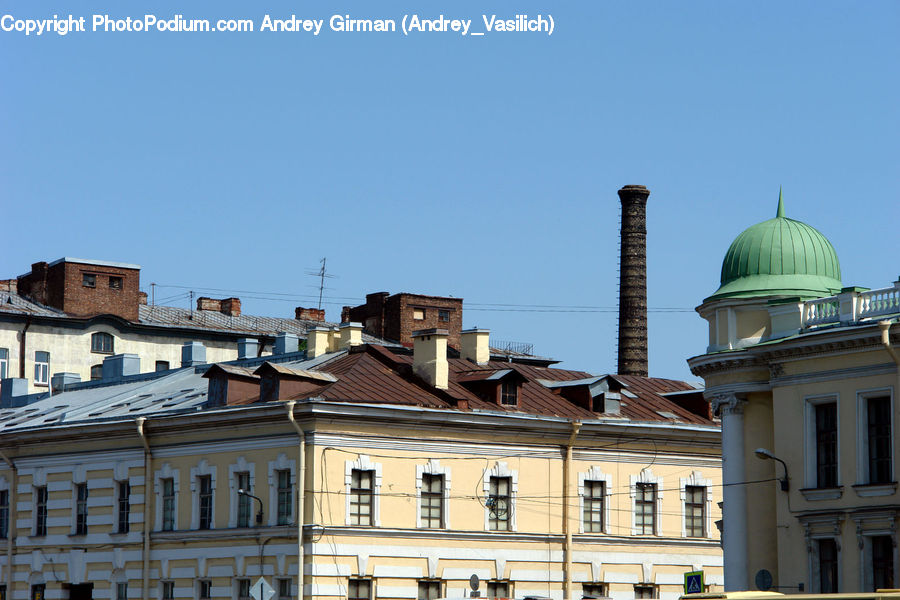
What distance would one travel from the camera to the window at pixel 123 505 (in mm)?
56156

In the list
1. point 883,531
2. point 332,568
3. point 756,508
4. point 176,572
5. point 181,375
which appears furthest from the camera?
point 181,375

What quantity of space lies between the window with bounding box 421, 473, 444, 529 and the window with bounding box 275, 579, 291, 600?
4608 mm

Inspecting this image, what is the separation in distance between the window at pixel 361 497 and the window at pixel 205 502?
501 cm

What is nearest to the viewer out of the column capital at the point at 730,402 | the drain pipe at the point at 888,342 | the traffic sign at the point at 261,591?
the traffic sign at the point at 261,591

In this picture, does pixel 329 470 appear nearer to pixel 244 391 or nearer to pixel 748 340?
pixel 244 391

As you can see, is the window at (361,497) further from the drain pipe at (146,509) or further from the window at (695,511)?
the window at (695,511)

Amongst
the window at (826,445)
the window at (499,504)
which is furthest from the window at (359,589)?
the window at (826,445)

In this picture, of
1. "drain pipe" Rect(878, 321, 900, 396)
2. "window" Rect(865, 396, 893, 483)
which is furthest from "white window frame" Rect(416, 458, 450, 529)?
"drain pipe" Rect(878, 321, 900, 396)

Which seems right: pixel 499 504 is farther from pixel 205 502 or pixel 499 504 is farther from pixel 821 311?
pixel 821 311

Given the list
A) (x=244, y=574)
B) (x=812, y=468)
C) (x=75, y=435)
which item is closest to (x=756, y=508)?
(x=812, y=468)

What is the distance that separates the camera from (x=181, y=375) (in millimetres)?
63562

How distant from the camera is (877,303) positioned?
42500 mm

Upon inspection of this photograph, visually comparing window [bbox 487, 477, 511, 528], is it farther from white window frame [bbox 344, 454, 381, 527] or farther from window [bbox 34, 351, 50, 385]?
window [bbox 34, 351, 50, 385]

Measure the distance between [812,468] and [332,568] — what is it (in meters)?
14.3
